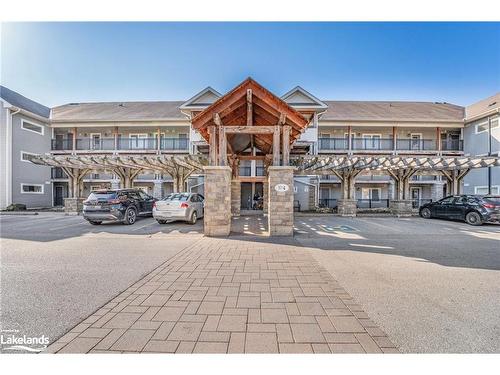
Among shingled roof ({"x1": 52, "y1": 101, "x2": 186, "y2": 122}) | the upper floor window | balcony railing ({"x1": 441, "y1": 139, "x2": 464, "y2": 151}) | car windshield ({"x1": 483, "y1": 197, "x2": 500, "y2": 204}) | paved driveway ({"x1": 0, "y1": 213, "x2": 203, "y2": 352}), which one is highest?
shingled roof ({"x1": 52, "y1": 101, "x2": 186, "y2": 122})

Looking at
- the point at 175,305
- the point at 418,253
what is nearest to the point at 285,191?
the point at 418,253

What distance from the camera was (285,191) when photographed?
8148 mm

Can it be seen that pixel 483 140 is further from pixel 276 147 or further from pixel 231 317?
pixel 231 317

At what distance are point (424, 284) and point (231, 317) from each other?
361cm

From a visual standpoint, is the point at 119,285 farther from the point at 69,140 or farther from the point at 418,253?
the point at 69,140

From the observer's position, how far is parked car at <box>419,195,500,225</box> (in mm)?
11031

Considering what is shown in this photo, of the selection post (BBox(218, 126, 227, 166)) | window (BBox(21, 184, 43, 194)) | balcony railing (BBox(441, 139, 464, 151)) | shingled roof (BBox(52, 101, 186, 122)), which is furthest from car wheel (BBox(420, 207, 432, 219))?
window (BBox(21, 184, 43, 194))

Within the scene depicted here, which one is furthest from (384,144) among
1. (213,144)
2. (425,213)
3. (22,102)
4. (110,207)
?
(22,102)

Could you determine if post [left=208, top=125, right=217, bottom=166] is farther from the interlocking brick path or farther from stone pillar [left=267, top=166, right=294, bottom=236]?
the interlocking brick path

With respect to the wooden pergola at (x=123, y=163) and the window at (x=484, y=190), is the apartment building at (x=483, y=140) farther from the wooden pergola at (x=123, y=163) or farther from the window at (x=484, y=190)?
the wooden pergola at (x=123, y=163)

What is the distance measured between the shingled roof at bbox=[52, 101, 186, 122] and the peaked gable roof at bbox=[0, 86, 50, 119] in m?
0.93

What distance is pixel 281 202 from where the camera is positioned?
8.14 metres

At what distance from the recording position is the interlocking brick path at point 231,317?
99.3 inches

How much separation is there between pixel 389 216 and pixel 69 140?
2879 centimetres
